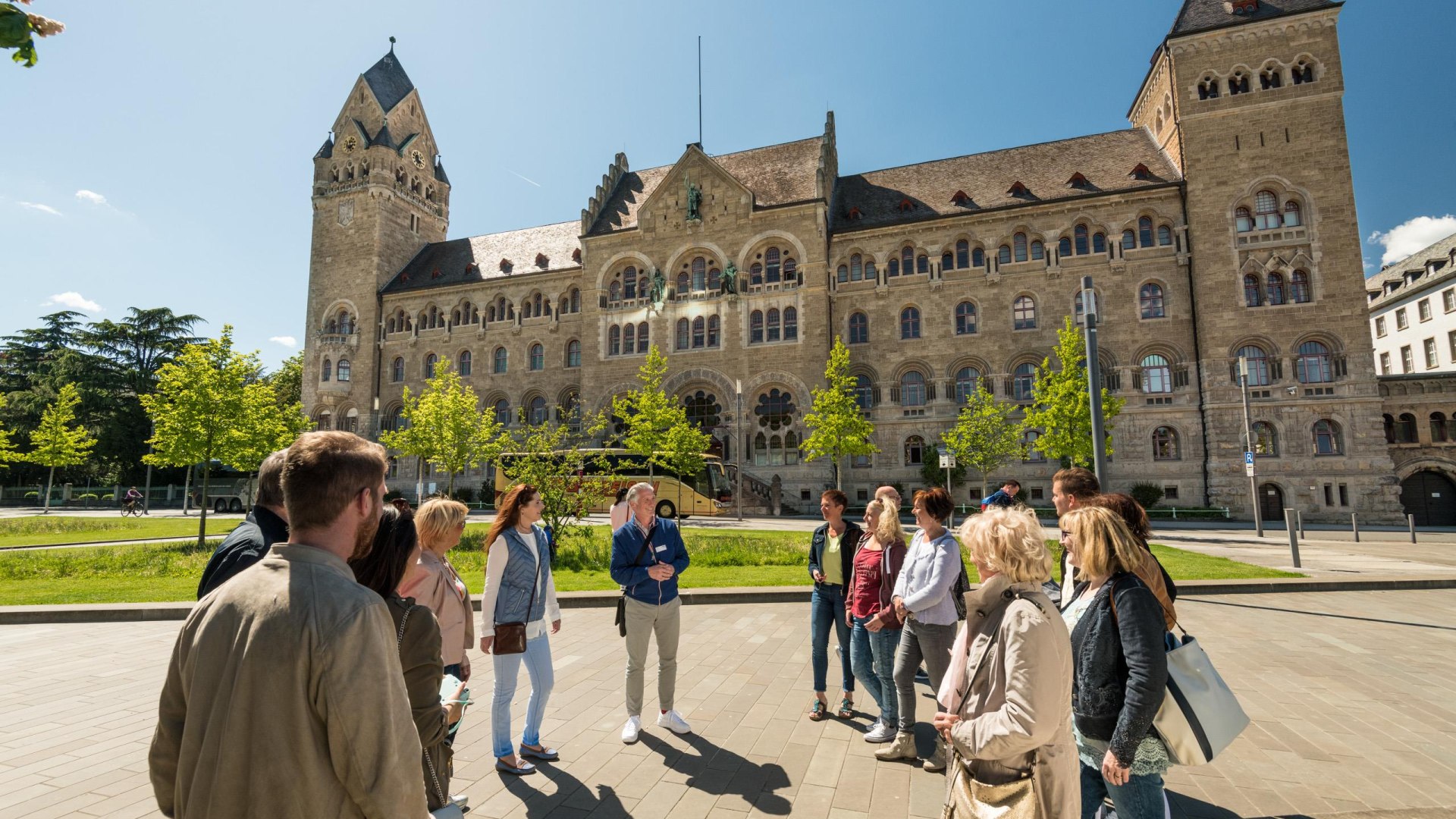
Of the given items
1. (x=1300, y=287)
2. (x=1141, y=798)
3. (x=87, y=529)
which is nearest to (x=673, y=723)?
(x=1141, y=798)

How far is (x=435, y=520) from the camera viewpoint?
4234 millimetres

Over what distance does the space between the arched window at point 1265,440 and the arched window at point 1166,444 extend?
111 inches

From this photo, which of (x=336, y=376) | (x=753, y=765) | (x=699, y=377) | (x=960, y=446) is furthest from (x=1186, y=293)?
(x=336, y=376)

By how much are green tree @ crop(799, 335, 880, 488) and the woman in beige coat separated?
26185 millimetres

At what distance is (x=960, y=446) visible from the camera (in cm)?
2809

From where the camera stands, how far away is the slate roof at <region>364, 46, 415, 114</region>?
45719mm

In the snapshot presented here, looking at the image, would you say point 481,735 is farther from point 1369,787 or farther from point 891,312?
point 891,312

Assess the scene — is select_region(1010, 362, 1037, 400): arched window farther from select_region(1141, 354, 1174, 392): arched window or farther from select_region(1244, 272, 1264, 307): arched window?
select_region(1244, 272, 1264, 307): arched window

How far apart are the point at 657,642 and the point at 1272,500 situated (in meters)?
32.6

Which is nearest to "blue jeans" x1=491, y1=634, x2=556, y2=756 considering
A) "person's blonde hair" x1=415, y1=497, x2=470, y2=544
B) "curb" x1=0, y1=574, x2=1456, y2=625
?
"person's blonde hair" x1=415, y1=497, x2=470, y2=544

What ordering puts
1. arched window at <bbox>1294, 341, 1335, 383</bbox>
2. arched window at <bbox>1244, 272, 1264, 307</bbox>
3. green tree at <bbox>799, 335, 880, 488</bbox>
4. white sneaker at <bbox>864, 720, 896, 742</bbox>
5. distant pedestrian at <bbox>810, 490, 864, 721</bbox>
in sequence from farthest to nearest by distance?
green tree at <bbox>799, 335, 880, 488</bbox> < arched window at <bbox>1244, 272, 1264, 307</bbox> < arched window at <bbox>1294, 341, 1335, 383</bbox> < distant pedestrian at <bbox>810, 490, 864, 721</bbox> < white sneaker at <bbox>864, 720, 896, 742</bbox>

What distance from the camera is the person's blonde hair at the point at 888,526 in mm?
5367

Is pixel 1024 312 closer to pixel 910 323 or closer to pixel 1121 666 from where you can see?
pixel 910 323

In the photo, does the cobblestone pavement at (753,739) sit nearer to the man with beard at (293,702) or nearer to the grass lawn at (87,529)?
the man with beard at (293,702)
